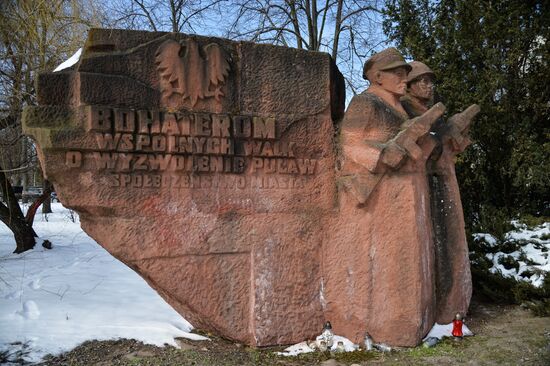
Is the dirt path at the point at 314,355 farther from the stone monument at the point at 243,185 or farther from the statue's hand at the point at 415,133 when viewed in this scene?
the statue's hand at the point at 415,133

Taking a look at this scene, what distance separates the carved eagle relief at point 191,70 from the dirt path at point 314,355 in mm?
1925

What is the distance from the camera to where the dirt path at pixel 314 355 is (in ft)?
11.9

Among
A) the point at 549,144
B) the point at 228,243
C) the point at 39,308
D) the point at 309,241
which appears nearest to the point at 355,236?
the point at 309,241

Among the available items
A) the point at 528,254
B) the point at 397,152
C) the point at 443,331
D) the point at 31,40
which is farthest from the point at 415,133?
the point at 31,40

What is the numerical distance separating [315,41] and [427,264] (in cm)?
1173

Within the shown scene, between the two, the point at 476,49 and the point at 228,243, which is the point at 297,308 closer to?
the point at 228,243

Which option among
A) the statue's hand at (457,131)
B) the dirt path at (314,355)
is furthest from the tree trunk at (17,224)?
the statue's hand at (457,131)

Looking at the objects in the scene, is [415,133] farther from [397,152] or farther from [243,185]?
[243,185]

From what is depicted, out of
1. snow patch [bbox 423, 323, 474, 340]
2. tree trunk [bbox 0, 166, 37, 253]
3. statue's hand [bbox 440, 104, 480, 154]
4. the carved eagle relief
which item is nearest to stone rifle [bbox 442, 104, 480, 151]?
statue's hand [bbox 440, 104, 480, 154]

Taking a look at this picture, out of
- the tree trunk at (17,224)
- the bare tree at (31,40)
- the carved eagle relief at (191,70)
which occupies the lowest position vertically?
the tree trunk at (17,224)

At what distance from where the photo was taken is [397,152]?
12.7 feet

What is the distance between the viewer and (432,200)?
444 cm

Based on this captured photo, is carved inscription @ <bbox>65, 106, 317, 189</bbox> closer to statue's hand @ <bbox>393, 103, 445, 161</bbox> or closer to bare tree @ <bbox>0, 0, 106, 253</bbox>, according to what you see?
statue's hand @ <bbox>393, 103, 445, 161</bbox>

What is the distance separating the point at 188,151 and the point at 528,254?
14.1 ft
